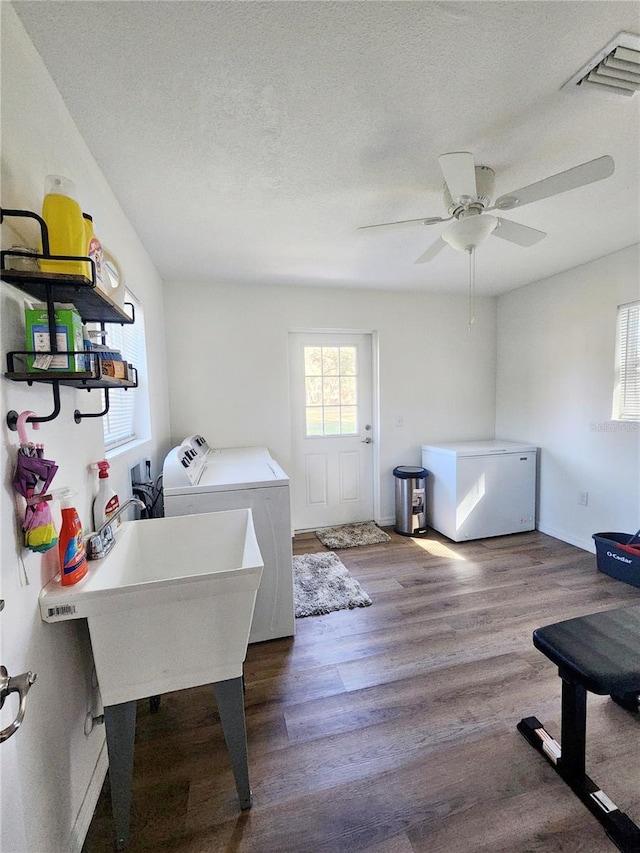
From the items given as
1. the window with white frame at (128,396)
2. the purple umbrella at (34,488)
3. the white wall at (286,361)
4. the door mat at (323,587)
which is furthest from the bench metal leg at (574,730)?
the white wall at (286,361)

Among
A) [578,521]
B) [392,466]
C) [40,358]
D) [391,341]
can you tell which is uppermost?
[391,341]

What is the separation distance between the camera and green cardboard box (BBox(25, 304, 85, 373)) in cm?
85

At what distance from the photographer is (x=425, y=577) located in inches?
104

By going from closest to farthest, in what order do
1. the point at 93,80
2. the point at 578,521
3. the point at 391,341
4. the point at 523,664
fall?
the point at 93,80, the point at 523,664, the point at 578,521, the point at 391,341

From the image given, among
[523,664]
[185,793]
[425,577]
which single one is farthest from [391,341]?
[185,793]

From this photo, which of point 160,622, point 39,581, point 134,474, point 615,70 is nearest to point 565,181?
point 615,70

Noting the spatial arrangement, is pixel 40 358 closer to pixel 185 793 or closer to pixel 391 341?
pixel 185 793

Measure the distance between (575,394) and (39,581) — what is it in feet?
12.1

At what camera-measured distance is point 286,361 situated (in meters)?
3.34

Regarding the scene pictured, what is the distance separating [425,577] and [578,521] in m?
1.55

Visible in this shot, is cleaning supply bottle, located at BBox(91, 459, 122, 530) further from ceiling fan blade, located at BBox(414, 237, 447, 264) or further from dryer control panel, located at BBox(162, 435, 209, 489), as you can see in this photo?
ceiling fan blade, located at BBox(414, 237, 447, 264)

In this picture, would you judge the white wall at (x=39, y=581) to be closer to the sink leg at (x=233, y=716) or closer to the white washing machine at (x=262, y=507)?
the sink leg at (x=233, y=716)

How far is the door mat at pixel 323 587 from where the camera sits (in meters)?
2.29

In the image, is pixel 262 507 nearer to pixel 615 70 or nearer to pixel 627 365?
pixel 615 70
